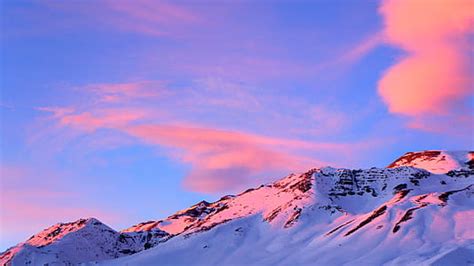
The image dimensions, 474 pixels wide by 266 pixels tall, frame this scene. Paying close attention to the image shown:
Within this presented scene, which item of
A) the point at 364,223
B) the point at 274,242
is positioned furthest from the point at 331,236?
the point at 274,242

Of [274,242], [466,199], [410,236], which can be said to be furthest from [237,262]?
[466,199]

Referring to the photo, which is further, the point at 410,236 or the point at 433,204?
the point at 433,204

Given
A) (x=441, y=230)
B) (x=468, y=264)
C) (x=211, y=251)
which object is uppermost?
(x=211, y=251)

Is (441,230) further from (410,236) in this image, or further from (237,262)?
(237,262)

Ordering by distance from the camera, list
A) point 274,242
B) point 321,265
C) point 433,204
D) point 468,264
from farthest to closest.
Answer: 1. point 274,242
2. point 433,204
3. point 321,265
4. point 468,264

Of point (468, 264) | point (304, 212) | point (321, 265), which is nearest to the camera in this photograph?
point (468, 264)

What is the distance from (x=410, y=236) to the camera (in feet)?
466

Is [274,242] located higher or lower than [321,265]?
higher

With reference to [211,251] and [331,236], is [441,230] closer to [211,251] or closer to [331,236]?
[331,236]

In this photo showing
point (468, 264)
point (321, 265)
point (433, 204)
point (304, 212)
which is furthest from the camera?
point (304, 212)

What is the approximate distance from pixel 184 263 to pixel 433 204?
70.0m

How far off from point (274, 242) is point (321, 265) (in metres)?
42.1

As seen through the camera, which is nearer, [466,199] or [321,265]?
[321,265]

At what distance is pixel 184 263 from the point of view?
183500mm
